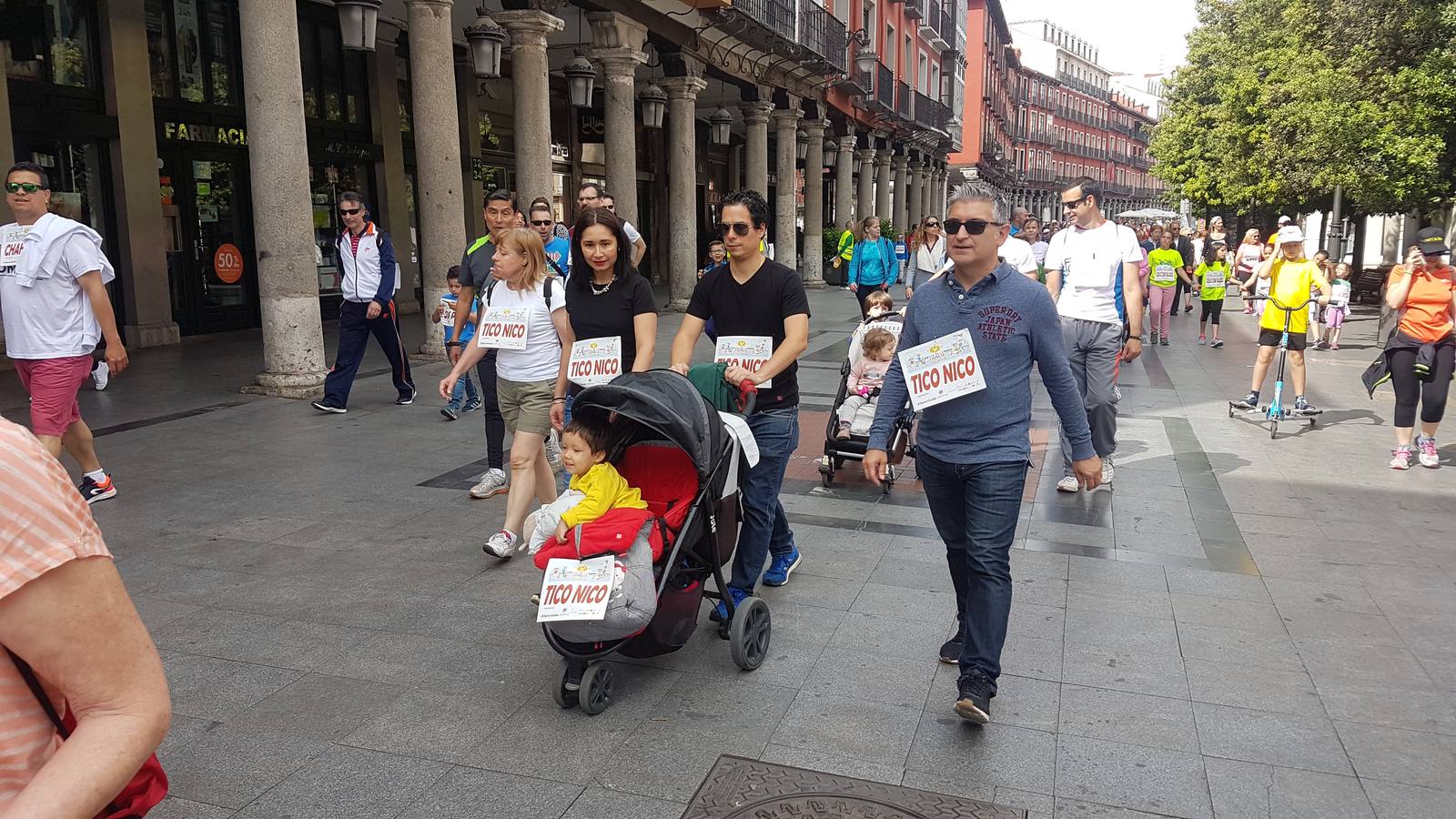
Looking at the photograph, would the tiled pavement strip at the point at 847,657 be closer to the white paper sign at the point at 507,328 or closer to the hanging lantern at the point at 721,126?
the white paper sign at the point at 507,328

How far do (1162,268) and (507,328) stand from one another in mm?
13201

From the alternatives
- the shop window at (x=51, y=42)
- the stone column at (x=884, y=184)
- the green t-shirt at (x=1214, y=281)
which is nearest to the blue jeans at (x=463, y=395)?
the shop window at (x=51, y=42)

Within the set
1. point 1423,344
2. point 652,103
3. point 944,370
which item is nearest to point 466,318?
point 944,370

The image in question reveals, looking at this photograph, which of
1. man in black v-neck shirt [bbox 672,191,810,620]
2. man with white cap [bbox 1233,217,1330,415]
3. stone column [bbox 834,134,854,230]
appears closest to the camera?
man in black v-neck shirt [bbox 672,191,810,620]

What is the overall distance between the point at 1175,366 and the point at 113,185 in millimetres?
13701

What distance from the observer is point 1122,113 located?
125938mm

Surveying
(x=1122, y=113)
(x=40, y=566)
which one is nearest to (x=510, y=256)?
(x=40, y=566)

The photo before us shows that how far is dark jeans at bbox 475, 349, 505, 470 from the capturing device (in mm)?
6574

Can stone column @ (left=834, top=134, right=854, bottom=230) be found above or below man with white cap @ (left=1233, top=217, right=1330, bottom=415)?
above

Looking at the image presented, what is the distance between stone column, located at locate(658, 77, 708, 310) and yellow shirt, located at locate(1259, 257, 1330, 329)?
11105mm

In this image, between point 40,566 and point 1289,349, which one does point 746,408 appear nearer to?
point 40,566

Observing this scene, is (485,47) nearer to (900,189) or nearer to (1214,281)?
(1214,281)

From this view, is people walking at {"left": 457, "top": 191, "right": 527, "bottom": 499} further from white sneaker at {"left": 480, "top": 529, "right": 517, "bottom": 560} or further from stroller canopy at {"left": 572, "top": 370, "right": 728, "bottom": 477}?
stroller canopy at {"left": 572, "top": 370, "right": 728, "bottom": 477}

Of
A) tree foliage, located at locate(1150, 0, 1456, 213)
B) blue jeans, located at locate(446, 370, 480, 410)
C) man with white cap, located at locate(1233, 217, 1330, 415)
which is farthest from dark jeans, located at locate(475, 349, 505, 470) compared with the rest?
tree foliage, located at locate(1150, 0, 1456, 213)
